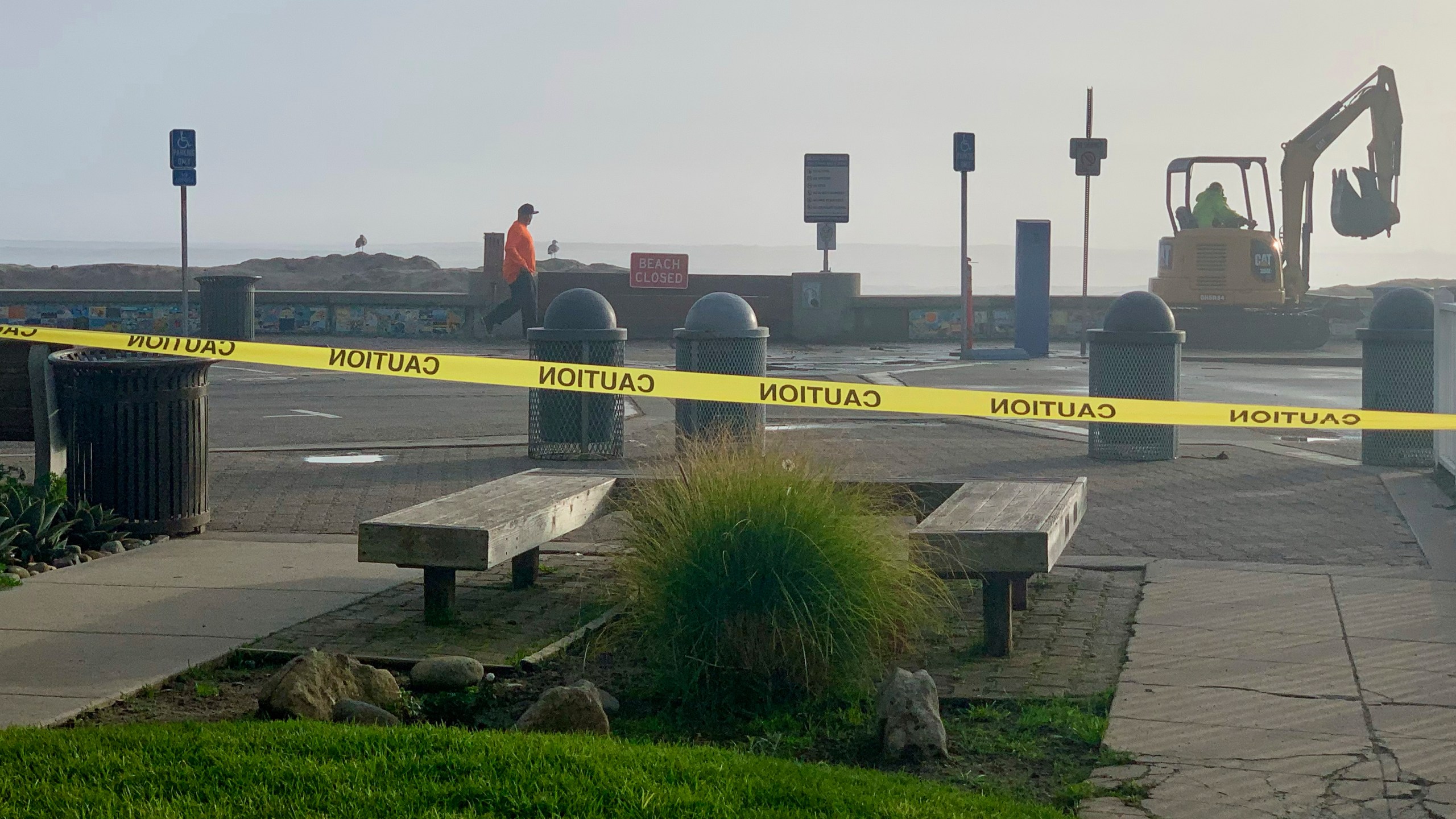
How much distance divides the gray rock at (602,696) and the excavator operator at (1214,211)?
1082 inches

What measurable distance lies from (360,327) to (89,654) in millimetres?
25115

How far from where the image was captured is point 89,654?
6055 millimetres

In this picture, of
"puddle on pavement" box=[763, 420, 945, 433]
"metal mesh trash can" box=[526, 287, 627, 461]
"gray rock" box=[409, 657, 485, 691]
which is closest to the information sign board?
"puddle on pavement" box=[763, 420, 945, 433]

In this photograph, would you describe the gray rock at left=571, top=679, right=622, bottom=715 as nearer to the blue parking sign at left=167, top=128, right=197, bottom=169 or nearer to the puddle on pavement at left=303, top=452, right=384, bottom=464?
the puddle on pavement at left=303, top=452, right=384, bottom=464

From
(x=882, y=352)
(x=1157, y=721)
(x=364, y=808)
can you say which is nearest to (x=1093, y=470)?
(x=1157, y=721)

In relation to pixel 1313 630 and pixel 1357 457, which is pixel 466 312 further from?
pixel 1313 630

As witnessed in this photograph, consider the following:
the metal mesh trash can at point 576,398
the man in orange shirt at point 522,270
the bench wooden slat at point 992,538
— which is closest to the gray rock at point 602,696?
the bench wooden slat at point 992,538

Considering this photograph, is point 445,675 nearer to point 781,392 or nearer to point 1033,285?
point 781,392

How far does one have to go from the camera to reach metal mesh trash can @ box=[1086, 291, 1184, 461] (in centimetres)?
1251

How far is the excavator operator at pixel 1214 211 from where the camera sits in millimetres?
30953

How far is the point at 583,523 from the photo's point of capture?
24.0ft

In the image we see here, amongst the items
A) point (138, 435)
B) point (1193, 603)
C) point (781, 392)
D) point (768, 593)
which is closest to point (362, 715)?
point (768, 593)

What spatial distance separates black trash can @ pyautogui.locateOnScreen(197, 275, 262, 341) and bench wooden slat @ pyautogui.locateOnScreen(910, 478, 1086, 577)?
65.8ft

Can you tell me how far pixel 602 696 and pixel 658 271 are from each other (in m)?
25.5
